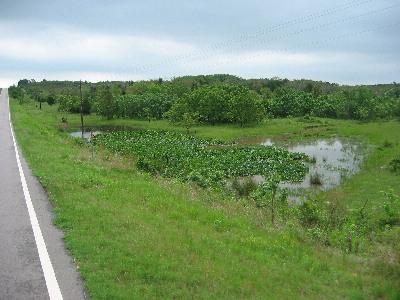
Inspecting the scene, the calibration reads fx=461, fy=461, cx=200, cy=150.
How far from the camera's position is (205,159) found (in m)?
42.0

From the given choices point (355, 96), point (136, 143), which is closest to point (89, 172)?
point (136, 143)

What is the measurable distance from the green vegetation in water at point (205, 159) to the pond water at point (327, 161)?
143 cm

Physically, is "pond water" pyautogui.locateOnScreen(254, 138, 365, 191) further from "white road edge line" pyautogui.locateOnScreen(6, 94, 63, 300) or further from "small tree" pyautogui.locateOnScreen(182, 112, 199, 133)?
"white road edge line" pyautogui.locateOnScreen(6, 94, 63, 300)

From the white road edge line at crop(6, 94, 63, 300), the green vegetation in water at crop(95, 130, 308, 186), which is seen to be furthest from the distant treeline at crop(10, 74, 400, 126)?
the white road edge line at crop(6, 94, 63, 300)

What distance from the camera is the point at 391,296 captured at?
892cm

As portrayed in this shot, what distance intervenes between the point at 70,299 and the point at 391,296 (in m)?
6.04

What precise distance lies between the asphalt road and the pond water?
71.3 feet

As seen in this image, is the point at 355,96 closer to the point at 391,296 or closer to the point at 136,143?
the point at 136,143

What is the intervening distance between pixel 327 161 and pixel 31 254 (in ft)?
129

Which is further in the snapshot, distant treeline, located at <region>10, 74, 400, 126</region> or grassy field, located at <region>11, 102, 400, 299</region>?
distant treeline, located at <region>10, 74, 400, 126</region>

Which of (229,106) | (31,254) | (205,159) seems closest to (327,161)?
(205,159)

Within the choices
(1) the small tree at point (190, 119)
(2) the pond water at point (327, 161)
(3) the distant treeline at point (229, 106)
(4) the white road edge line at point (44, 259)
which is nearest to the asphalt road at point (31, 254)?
(4) the white road edge line at point (44, 259)

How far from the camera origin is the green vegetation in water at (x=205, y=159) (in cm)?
3212

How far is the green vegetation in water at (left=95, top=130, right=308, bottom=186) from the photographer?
3212 cm
